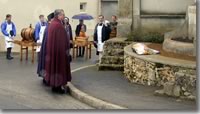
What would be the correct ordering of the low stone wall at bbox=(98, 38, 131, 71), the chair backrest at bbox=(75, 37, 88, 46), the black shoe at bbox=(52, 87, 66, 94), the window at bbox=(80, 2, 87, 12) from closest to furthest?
1. the black shoe at bbox=(52, 87, 66, 94)
2. the low stone wall at bbox=(98, 38, 131, 71)
3. the chair backrest at bbox=(75, 37, 88, 46)
4. the window at bbox=(80, 2, 87, 12)

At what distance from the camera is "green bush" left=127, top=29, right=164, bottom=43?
1477 cm

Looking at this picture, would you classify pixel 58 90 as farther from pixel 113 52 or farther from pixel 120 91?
pixel 113 52

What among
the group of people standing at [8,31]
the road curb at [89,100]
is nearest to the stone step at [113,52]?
the road curb at [89,100]

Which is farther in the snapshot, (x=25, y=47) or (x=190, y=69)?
(x=25, y=47)

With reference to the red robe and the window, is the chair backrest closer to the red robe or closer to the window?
the window

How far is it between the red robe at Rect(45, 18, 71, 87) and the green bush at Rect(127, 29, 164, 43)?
4.99 m

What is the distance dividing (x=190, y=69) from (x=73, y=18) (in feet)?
46.4

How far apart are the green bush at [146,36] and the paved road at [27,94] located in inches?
129

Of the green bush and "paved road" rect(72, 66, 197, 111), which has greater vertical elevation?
the green bush

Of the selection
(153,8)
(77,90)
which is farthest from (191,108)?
(153,8)

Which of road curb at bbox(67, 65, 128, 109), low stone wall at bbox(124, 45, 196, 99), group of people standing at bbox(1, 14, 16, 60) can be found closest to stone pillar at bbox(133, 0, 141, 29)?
low stone wall at bbox(124, 45, 196, 99)

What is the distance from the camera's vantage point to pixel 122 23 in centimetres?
1570

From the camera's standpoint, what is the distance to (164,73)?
33.1ft

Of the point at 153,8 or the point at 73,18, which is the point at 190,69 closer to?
the point at 153,8
